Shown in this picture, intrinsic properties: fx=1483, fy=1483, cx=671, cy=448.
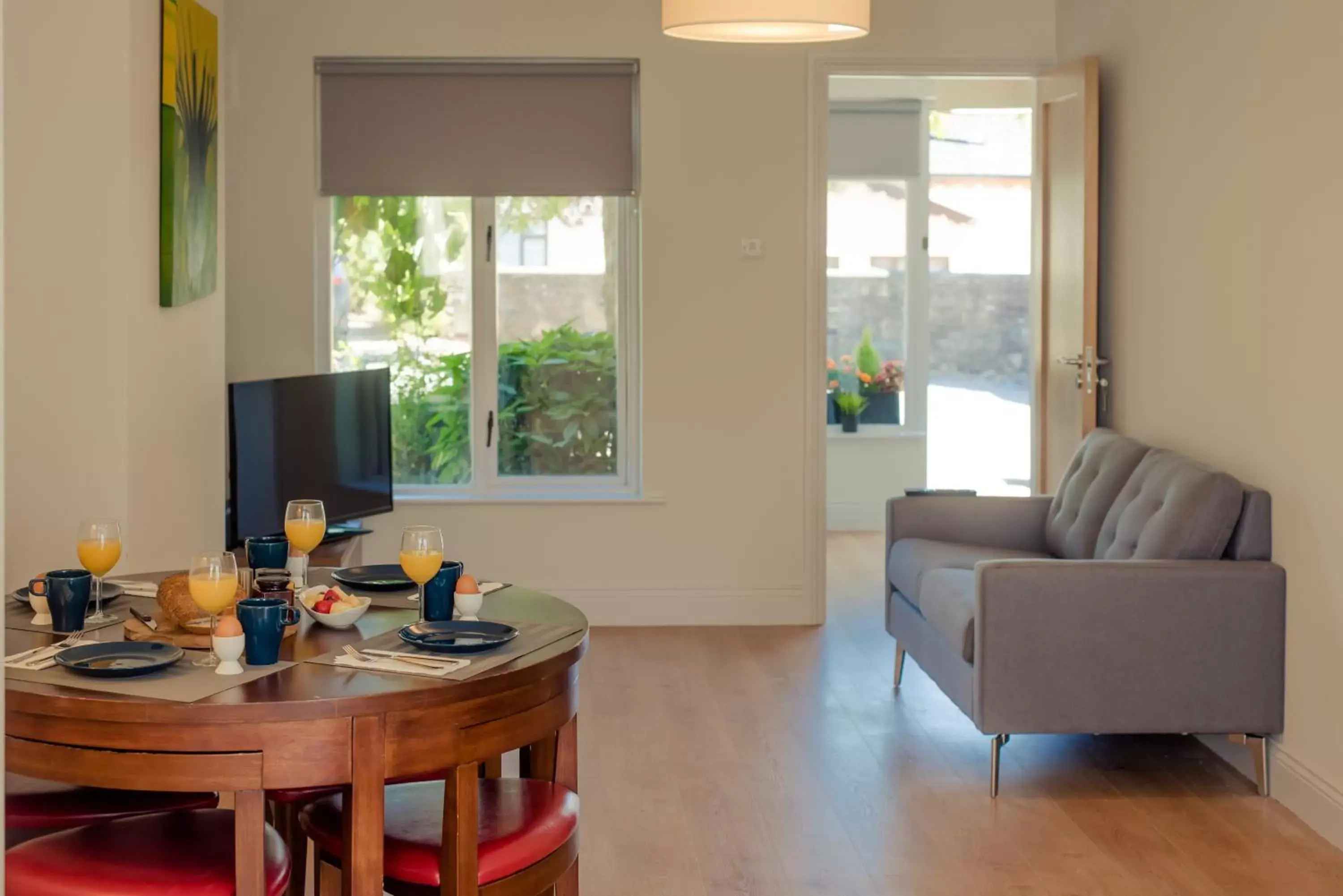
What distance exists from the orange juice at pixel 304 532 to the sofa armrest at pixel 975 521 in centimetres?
290

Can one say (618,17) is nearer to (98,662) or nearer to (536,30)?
(536,30)

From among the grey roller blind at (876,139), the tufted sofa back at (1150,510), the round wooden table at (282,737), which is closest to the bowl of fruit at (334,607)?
the round wooden table at (282,737)

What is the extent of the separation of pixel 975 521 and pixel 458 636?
125 inches

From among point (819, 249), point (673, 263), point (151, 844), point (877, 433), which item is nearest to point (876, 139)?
point (877, 433)

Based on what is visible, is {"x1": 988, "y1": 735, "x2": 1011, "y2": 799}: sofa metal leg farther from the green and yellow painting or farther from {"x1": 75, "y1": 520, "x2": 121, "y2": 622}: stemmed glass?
the green and yellow painting

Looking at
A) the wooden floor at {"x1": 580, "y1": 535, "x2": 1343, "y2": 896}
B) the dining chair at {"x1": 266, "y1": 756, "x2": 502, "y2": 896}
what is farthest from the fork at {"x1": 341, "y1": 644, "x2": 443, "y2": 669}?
the wooden floor at {"x1": 580, "y1": 535, "x2": 1343, "y2": 896}

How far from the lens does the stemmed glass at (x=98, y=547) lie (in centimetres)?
251

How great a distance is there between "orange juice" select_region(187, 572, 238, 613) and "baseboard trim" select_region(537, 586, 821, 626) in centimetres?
392

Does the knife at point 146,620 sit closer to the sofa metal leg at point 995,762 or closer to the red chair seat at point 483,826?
the red chair seat at point 483,826

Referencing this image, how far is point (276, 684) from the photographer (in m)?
2.13

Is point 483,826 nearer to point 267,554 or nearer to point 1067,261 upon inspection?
point 267,554

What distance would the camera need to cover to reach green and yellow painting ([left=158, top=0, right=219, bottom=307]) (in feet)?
13.0

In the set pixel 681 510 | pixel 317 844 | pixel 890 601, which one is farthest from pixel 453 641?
pixel 681 510

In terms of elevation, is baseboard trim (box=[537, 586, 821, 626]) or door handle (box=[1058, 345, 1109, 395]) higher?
door handle (box=[1058, 345, 1109, 395])
